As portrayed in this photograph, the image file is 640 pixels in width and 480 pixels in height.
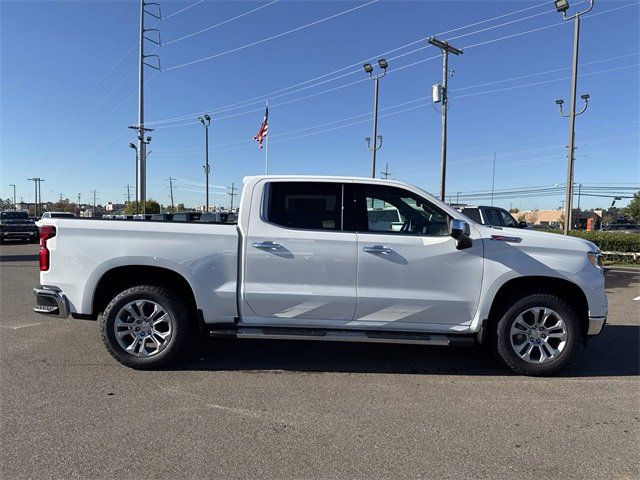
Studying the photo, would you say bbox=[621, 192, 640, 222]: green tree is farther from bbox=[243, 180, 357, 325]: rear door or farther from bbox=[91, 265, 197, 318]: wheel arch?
bbox=[91, 265, 197, 318]: wheel arch

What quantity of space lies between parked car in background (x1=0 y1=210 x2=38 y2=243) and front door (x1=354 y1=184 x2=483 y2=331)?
24551 mm

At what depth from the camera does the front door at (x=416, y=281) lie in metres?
4.50

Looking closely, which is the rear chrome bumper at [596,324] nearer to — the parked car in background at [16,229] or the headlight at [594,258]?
the headlight at [594,258]

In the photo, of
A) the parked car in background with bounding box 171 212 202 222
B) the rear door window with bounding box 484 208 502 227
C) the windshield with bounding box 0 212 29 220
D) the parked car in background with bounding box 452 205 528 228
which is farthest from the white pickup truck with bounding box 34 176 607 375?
the windshield with bounding box 0 212 29 220

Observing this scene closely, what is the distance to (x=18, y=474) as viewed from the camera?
9.25ft

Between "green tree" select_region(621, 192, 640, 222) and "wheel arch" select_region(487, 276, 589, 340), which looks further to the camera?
"green tree" select_region(621, 192, 640, 222)

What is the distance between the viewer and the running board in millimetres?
4500

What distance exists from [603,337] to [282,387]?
15.4 ft

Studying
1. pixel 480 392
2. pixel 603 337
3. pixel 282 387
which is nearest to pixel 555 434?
pixel 480 392

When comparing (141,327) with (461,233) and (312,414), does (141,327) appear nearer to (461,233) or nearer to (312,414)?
(312,414)

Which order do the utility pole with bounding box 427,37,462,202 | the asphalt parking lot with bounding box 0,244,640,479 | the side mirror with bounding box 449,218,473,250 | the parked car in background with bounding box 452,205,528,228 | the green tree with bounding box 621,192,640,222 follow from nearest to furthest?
the asphalt parking lot with bounding box 0,244,640,479, the side mirror with bounding box 449,218,473,250, the parked car in background with bounding box 452,205,528,228, the utility pole with bounding box 427,37,462,202, the green tree with bounding box 621,192,640,222

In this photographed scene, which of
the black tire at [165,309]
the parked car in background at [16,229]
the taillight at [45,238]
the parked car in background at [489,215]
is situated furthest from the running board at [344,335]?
the parked car in background at [16,229]

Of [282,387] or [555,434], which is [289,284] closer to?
[282,387]

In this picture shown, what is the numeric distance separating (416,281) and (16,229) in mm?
25070
